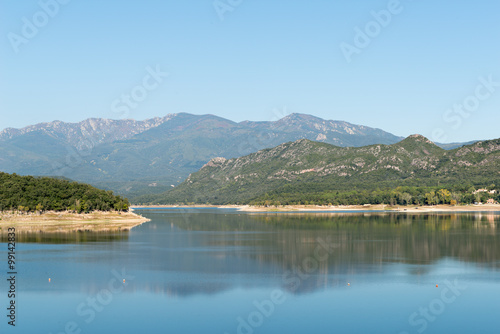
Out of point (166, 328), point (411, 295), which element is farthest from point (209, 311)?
point (411, 295)

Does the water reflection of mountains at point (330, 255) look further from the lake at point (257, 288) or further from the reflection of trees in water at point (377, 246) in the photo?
the lake at point (257, 288)

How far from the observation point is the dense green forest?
160625 mm

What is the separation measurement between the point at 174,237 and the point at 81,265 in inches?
2075

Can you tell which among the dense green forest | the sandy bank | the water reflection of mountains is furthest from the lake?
the dense green forest

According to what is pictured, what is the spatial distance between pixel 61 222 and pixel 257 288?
382ft

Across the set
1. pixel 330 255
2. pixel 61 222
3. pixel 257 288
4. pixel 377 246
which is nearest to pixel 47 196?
pixel 61 222

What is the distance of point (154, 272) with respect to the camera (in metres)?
70.4

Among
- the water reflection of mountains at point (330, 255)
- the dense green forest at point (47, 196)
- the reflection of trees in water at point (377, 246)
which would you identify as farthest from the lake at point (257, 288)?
the dense green forest at point (47, 196)

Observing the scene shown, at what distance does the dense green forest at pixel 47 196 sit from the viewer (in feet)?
527

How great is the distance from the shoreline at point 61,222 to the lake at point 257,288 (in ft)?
143

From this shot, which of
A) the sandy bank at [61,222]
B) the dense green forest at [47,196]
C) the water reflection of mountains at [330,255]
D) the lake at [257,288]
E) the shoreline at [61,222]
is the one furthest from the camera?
the dense green forest at [47,196]

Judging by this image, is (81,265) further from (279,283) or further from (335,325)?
(335,325)

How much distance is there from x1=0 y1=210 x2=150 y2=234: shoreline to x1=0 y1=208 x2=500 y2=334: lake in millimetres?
43685

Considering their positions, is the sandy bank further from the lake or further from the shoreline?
the lake
